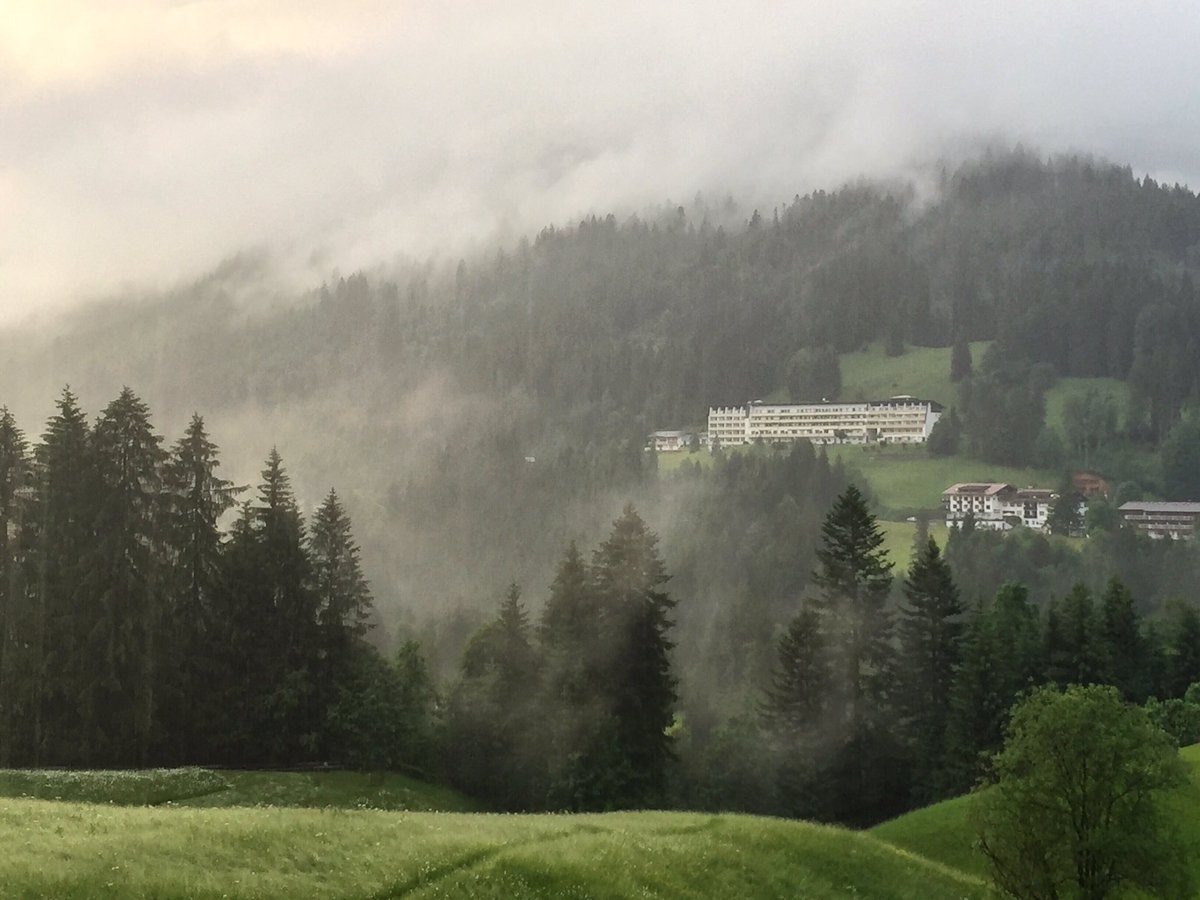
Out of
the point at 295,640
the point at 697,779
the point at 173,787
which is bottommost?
the point at 697,779

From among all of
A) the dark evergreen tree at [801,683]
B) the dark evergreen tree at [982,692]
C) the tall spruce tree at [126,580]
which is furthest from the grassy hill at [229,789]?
the dark evergreen tree at [982,692]

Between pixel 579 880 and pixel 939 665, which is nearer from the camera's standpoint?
pixel 579 880

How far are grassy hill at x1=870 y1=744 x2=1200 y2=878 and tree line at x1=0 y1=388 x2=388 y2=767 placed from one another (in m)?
35.6

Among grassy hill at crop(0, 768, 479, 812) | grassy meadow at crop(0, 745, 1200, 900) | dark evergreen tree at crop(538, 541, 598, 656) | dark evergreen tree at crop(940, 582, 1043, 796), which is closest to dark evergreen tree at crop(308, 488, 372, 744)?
grassy hill at crop(0, 768, 479, 812)

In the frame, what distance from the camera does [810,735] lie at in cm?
8106

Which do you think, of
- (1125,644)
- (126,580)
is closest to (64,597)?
(126,580)

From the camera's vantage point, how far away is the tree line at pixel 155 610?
70.8m

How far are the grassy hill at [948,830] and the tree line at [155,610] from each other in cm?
3565

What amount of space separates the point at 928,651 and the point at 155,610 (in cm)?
5644

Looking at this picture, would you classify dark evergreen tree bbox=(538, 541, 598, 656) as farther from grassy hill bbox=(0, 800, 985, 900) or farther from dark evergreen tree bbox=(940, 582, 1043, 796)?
grassy hill bbox=(0, 800, 985, 900)

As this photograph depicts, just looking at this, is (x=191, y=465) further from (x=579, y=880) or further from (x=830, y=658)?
(x=579, y=880)

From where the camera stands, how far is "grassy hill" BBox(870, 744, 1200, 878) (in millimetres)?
53350

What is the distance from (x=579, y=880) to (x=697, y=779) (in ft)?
164

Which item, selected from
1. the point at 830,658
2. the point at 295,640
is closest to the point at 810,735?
the point at 830,658
